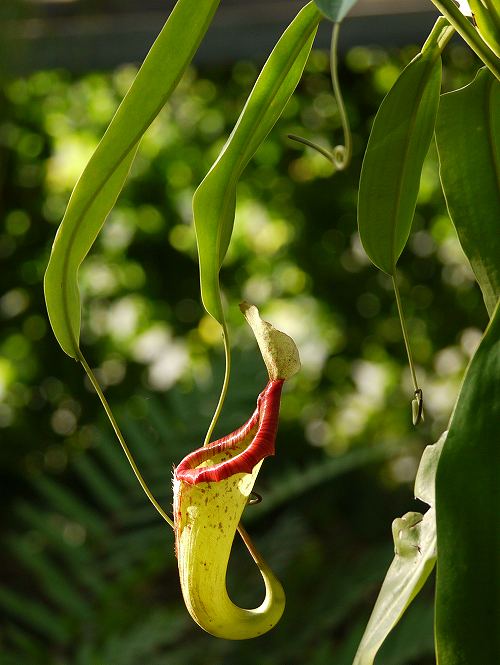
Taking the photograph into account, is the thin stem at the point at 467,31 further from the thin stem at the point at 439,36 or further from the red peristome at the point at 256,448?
the red peristome at the point at 256,448

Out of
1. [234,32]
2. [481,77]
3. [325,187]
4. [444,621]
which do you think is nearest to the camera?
[444,621]

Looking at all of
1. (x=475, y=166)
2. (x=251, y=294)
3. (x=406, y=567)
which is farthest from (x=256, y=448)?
(x=251, y=294)

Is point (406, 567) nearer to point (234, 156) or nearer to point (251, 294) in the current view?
point (234, 156)

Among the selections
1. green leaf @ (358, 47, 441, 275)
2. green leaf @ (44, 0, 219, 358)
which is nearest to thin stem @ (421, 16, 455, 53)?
green leaf @ (358, 47, 441, 275)

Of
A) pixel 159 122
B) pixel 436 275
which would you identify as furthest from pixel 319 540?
pixel 159 122

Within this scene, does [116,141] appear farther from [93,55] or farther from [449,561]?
[93,55]

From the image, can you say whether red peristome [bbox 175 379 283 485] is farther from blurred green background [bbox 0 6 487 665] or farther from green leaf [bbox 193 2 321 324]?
blurred green background [bbox 0 6 487 665]
